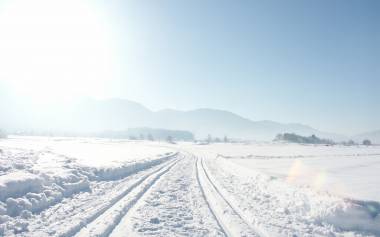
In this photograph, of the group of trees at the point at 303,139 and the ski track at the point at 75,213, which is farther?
the group of trees at the point at 303,139

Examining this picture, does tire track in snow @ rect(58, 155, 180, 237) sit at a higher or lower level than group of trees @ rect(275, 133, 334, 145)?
lower

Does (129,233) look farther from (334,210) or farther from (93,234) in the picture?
(334,210)

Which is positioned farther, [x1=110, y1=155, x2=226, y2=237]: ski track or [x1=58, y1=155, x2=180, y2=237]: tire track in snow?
[x1=110, y1=155, x2=226, y2=237]: ski track

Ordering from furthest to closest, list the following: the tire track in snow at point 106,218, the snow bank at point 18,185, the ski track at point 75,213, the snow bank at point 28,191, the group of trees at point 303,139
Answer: the group of trees at point 303,139 → the snow bank at point 18,185 → the snow bank at point 28,191 → the ski track at point 75,213 → the tire track in snow at point 106,218

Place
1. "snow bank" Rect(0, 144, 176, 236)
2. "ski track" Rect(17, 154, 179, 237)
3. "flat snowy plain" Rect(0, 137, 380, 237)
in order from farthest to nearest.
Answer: "snow bank" Rect(0, 144, 176, 236), "flat snowy plain" Rect(0, 137, 380, 237), "ski track" Rect(17, 154, 179, 237)

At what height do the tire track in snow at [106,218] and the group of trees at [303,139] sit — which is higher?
the group of trees at [303,139]

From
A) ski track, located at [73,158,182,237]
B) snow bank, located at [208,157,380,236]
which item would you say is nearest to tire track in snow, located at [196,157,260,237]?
snow bank, located at [208,157,380,236]

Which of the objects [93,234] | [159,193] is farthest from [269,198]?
[93,234]

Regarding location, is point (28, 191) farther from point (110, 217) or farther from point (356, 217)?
point (356, 217)

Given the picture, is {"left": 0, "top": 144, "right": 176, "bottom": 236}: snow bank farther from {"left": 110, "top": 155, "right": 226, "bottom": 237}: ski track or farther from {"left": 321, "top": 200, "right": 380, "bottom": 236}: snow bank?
{"left": 321, "top": 200, "right": 380, "bottom": 236}: snow bank

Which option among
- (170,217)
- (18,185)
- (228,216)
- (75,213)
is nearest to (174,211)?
(170,217)

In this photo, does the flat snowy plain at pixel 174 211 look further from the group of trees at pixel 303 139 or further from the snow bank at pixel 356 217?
the group of trees at pixel 303 139

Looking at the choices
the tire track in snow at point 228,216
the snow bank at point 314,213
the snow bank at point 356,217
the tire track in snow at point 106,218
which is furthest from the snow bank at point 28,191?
the snow bank at point 356,217

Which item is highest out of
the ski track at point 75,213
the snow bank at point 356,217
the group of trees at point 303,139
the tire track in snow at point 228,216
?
the group of trees at point 303,139
